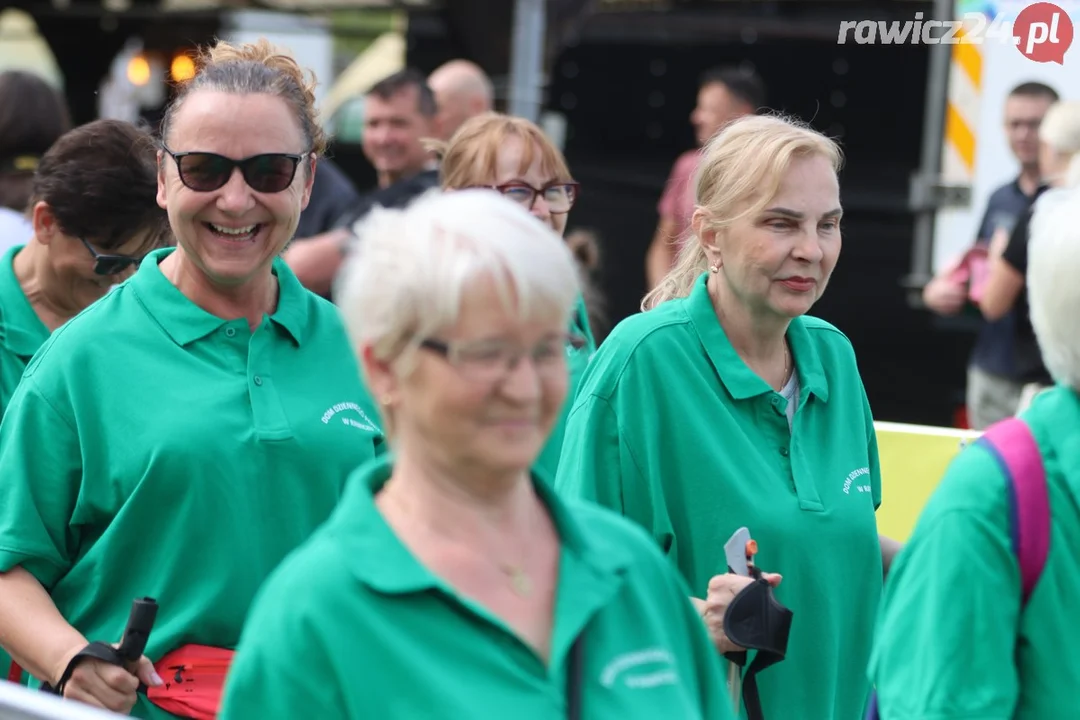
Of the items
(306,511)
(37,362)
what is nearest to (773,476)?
(306,511)

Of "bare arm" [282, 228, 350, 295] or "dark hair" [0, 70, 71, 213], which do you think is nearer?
"dark hair" [0, 70, 71, 213]

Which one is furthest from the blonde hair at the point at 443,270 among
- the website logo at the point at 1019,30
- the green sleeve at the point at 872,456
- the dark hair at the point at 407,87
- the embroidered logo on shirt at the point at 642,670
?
the dark hair at the point at 407,87

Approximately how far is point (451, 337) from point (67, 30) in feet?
50.3

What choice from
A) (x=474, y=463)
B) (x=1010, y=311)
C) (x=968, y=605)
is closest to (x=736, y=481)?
(x=968, y=605)

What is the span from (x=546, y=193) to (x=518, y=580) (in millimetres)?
2719

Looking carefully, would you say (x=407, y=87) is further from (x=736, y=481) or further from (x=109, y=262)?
(x=736, y=481)

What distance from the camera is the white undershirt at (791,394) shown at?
322cm

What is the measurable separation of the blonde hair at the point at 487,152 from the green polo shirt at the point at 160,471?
1691 millimetres

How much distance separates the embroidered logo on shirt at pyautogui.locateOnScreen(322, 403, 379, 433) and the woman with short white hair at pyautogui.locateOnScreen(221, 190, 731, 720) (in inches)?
38.6

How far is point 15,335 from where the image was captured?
3.83 m

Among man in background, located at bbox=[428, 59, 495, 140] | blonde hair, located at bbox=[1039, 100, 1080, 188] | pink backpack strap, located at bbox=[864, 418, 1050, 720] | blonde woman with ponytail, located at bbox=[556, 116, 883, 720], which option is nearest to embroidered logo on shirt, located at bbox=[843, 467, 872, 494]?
blonde woman with ponytail, located at bbox=[556, 116, 883, 720]

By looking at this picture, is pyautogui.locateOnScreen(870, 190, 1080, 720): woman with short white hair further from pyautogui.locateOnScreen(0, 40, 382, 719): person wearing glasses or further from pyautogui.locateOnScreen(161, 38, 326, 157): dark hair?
pyautogui.locateOnScreen(161, 38, 326, 157): dark hair

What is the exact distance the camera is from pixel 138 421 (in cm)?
283

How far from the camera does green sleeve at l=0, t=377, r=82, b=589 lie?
2828mm
